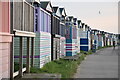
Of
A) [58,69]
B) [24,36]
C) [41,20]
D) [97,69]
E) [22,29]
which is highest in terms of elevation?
[41,20]

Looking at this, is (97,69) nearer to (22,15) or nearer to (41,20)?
(41,20)

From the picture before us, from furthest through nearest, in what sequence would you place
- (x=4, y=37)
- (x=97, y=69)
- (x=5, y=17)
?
(x=97, y=69)
(x=5, y=17)
(x=4, y=37)

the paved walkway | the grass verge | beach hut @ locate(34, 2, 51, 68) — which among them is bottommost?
the paved walkway

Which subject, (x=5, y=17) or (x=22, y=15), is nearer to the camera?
(x=5, y=17)

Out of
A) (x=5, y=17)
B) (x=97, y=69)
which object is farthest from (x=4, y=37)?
(x=97, y=69)

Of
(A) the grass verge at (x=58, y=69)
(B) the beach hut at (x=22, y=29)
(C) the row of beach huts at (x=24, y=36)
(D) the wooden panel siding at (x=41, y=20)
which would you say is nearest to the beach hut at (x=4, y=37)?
(C) the row of beach huts at (x=24, y=36)

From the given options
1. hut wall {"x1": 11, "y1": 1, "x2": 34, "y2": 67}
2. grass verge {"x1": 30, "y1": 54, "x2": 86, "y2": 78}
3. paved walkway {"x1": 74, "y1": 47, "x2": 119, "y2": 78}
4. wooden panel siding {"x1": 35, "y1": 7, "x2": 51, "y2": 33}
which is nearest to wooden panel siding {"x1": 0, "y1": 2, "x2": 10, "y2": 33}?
hut wall {"x1": 11, "y1": 1, "x2": 34, "y2": 67}

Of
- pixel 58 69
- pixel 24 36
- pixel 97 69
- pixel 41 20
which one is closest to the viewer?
pixel 24 36

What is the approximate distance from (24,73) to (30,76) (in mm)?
903

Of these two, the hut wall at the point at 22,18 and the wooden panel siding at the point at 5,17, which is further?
the hut wall at the point at 22,18

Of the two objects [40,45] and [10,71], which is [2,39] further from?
[40,45]

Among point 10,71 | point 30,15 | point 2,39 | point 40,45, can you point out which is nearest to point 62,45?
point 40,45

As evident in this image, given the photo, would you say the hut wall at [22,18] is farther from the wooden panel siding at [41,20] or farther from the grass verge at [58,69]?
the wooden panel siding at [41,20]

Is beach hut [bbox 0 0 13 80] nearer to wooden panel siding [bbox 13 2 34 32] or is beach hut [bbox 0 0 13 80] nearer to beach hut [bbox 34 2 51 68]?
wooden panel siding [bbox 13 2 34 32]
